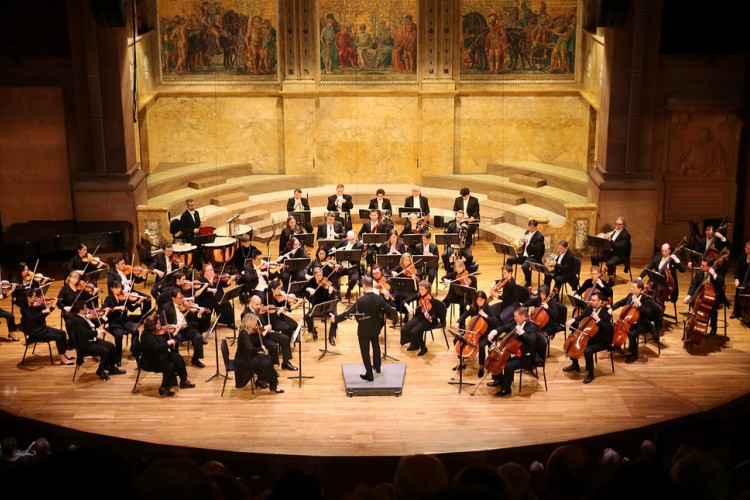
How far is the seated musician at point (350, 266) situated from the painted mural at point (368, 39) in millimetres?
6421

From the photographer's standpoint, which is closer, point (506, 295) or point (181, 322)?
point (181, 322)

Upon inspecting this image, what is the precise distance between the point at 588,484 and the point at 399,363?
7.08m

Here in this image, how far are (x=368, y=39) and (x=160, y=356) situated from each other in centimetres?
1038

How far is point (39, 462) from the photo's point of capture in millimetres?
3273

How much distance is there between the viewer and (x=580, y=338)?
34.1 ft

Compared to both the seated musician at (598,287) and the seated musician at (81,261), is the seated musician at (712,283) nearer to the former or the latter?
the seated musician at (598,287)

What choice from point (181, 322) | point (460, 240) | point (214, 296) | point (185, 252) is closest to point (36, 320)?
point (181, 322)

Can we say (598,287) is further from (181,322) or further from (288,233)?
(181,322)

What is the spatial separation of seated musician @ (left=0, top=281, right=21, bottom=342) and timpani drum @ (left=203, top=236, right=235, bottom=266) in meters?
2.86

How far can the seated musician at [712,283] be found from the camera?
11383 millimetres

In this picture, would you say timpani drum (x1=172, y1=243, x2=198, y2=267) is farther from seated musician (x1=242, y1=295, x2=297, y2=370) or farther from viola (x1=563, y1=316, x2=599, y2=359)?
viola (x1=563, y1=316, x2=599, y2=359)

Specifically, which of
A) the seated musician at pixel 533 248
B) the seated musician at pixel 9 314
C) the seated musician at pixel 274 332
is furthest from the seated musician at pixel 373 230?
the seated musician at pixel 9 314

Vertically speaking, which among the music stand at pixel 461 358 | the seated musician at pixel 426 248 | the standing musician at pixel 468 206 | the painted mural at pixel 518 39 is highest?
the painted mural at pixel 518 39

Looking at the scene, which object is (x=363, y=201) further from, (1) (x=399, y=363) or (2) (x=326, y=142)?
(1) (x=399, y=363)
